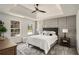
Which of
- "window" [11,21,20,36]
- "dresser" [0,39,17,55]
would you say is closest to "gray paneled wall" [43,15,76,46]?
"window" [11,21,20,36]

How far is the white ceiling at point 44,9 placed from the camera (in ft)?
4.20

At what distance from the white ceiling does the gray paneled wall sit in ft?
0.31

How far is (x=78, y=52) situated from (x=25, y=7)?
136 cm

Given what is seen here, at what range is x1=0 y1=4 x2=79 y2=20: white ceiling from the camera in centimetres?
128

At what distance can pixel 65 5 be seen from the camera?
1.29m

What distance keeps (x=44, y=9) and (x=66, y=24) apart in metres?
0.56

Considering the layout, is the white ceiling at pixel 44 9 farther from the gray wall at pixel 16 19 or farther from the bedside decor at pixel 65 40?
the bedside decor at pixel 65 40

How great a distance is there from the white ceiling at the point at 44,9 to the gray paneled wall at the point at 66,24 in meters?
0.09

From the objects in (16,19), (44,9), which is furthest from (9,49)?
(44,9)

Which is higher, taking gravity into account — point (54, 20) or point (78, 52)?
point (54, 20)

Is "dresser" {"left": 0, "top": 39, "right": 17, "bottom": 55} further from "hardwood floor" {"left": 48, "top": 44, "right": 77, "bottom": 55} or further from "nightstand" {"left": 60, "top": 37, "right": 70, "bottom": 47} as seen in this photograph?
"nightstand" {"left": 60, "top": 37, "right": 70, "bottom": 47}

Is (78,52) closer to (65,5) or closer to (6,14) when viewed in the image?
(65,5)

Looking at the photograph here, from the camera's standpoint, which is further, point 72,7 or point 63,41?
point 63,41
